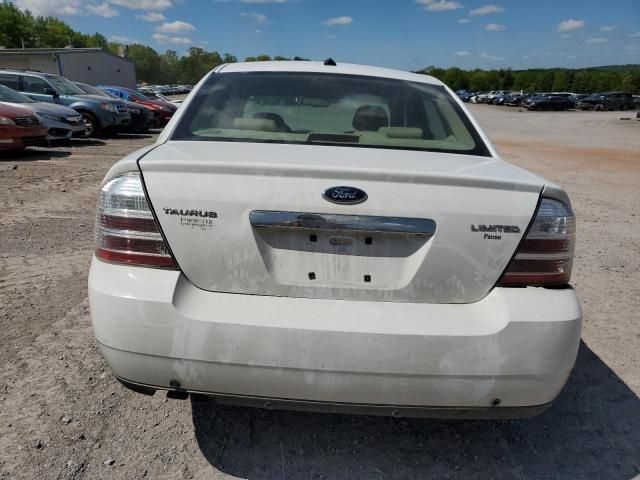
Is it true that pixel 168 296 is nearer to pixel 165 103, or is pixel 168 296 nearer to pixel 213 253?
pixel 213 253

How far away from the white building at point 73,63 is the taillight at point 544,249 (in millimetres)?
47488

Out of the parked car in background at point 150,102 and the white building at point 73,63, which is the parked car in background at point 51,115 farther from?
the white building at point 73,63

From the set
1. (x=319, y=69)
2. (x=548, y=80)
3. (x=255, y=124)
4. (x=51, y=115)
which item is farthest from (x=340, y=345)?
(x=548, y=80)

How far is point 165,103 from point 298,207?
21.9m

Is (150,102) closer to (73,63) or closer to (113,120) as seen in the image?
(113,120)

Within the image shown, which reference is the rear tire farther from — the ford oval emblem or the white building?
the white building

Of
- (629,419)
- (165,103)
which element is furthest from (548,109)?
(629,419)

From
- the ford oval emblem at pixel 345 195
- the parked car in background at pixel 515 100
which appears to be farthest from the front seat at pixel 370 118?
the parked car in background at pixel 515 100

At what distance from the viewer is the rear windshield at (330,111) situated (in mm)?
2723

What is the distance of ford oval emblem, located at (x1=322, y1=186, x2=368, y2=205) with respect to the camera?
193 centimetres

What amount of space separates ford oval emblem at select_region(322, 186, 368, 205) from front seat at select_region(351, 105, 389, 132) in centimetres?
105

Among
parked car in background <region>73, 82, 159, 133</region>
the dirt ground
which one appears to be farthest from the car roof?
parked car in background <region>73, 82, 159, 133</region>

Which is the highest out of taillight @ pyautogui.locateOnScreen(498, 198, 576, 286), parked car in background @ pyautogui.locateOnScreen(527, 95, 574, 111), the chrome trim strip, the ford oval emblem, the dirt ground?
the ford oval emblem

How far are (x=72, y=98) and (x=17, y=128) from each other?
5.30 m
